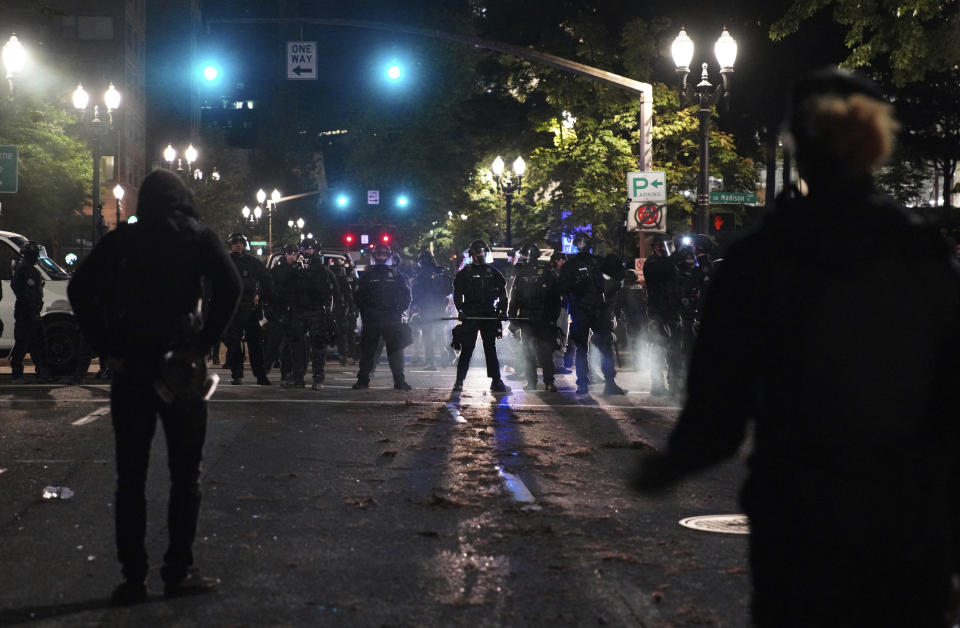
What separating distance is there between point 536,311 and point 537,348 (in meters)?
0.71

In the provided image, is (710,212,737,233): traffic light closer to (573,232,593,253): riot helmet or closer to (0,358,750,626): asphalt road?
(573,232,593,253): riot helmet

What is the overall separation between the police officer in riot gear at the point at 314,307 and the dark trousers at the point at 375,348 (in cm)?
54

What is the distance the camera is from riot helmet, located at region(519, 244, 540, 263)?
2100cm

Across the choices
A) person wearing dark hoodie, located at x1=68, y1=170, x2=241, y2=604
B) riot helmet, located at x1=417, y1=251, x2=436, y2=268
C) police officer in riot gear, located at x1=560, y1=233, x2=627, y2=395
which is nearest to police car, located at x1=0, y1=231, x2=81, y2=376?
riot helmet, located at x1=417, y1=251, x2=436, y2=268

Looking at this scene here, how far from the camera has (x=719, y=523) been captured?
28.8ft

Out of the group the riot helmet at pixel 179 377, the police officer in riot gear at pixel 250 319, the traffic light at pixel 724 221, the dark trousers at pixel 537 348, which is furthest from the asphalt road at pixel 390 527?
the traffic light at pixel 724 221

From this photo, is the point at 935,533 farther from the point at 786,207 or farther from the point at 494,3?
the point at 494,3

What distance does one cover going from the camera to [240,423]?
14.5m

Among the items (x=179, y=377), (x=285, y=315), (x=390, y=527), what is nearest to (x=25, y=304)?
(x=285, y=315)

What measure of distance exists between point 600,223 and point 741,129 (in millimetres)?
5927

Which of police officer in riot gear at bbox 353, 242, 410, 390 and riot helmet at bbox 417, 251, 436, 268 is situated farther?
riot helmet at bbox 417, 251, 436, 268

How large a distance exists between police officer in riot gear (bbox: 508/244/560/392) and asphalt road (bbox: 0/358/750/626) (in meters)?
4.13

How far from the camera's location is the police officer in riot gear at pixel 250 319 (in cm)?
1934

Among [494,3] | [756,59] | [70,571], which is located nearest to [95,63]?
[494,3]
